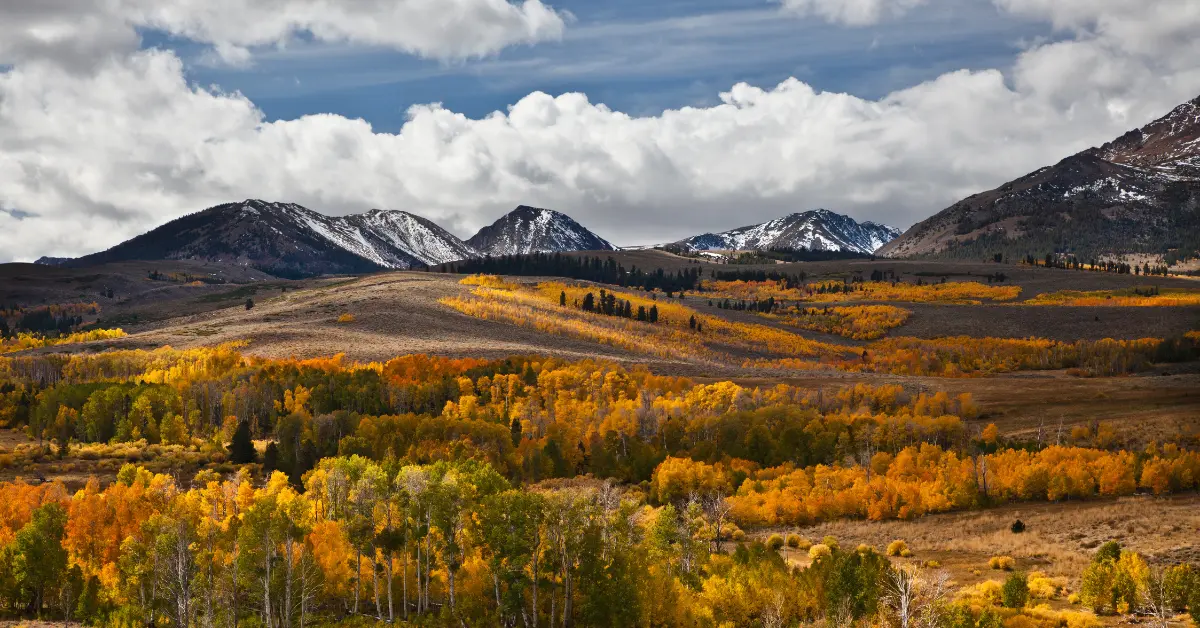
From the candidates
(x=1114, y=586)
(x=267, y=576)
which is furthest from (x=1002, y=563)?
(x=267, y=576)

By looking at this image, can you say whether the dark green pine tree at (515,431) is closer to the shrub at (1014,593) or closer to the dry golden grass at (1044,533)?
the dry golden grass at (1044,533)

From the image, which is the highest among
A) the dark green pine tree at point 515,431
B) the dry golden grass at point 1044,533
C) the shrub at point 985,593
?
the shrub at point 985,593

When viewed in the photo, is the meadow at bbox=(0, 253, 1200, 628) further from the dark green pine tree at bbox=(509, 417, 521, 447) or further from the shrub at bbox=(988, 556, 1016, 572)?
the dark green pine tree at bbox=(509, 417, 521, 447)

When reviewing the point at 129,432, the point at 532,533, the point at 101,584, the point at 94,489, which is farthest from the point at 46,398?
the point at 532,533

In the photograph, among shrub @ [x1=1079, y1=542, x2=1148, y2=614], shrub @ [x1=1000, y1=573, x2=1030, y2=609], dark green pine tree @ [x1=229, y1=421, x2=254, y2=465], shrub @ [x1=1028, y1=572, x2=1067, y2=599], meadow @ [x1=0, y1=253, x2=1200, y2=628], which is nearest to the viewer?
shrub @ [x1=1000, y1=573, x2=1030, y2=609]

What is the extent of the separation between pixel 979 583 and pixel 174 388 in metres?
148

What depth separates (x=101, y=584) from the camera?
7225cm

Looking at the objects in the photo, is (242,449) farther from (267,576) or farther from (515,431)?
(267,576)

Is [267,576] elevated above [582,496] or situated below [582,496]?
below

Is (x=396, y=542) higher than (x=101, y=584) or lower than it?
higher

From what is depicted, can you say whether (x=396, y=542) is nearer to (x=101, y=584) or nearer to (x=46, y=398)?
(x=101, y=584)

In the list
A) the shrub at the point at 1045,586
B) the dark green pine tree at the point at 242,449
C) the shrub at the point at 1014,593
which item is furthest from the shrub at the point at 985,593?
the dark green pine tree at the point at 242,449

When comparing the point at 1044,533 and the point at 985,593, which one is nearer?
the point at 985,593

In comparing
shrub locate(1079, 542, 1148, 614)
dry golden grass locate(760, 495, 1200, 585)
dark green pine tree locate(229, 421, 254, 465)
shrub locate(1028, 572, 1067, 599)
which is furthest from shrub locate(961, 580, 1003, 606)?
dark green pine tree locate(229, 421, 254, 465)
